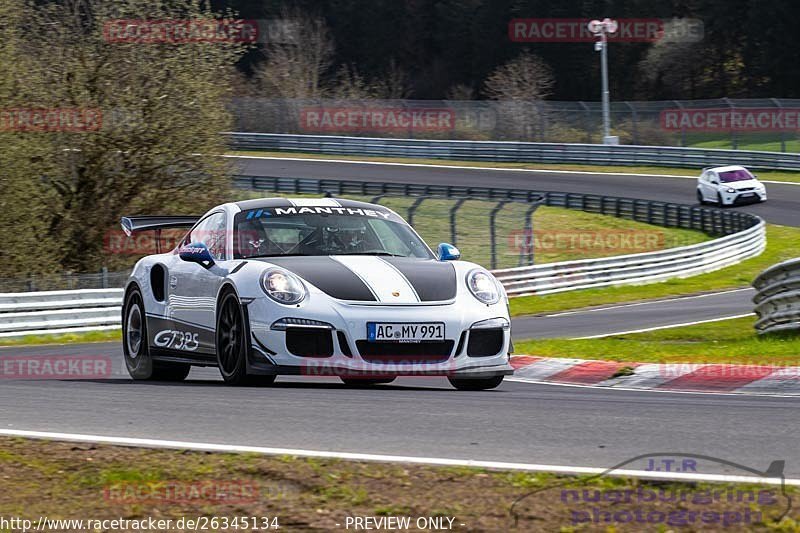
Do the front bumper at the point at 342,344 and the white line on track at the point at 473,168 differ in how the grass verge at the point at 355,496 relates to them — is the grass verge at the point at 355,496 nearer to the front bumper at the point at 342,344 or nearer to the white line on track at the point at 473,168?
the front bumper at the point at 342,344

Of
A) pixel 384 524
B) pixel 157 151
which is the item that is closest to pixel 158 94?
pixel 157 151

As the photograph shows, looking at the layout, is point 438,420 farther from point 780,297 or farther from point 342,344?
point 780,297

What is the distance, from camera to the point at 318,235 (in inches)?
354

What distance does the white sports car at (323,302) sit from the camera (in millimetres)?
7934

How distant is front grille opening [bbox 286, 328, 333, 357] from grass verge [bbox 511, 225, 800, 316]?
16.2 m

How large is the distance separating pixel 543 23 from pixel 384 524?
80452 millimetres

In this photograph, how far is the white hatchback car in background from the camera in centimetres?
4131
